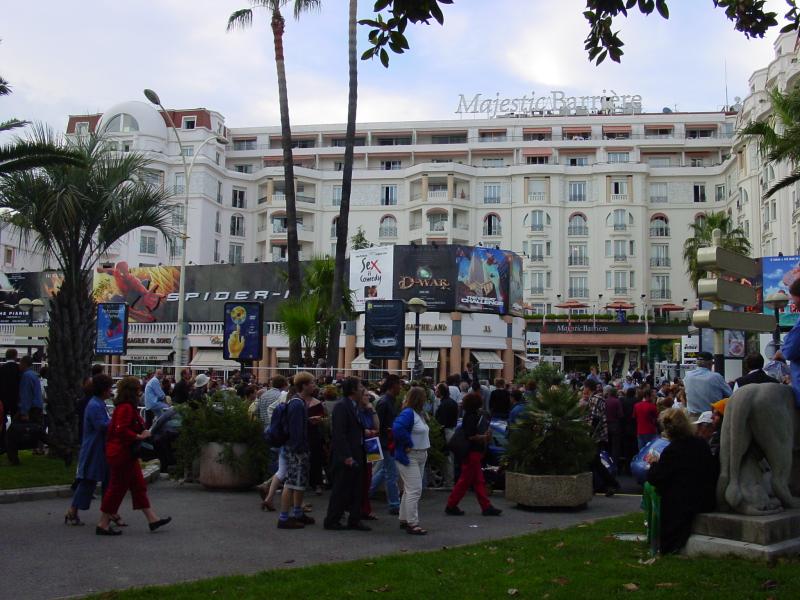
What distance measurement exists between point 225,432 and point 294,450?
127 inches

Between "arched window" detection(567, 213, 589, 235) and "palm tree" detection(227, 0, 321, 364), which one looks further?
"arched window" detection(567, 213, 589, 235)

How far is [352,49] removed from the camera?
989 inches

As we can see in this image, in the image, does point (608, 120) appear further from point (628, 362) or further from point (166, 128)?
point (166, 128)

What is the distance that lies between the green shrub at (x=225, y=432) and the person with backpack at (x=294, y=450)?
103 inches

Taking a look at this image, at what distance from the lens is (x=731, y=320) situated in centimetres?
973

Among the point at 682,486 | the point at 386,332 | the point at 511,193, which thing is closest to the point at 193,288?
the point at 511,193

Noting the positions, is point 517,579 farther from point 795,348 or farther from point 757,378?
point 757,378

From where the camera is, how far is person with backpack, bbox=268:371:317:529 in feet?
29.5

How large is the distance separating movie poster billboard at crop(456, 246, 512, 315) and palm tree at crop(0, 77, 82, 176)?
32.4m

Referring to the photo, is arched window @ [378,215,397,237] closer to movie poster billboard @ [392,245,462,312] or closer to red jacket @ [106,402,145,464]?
movie poster billboard @ [392,245,462,312]

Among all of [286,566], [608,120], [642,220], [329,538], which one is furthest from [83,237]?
[608,120]

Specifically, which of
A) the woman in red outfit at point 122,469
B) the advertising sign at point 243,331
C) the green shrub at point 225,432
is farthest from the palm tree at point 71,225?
the advertising sign at point 243,331

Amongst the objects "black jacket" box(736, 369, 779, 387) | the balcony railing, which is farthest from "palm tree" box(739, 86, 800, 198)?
the balcony railing

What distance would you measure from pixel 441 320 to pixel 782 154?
3024 centimetres
